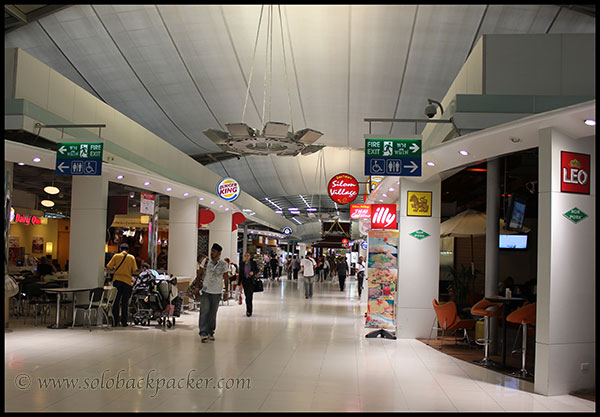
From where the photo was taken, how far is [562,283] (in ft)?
19.7

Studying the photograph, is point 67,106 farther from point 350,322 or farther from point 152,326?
point 350,322

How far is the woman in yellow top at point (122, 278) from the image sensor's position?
33.9 feet

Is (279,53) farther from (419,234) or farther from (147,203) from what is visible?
(419,234)

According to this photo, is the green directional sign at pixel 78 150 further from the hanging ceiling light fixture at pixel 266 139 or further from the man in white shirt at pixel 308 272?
the man in white shirt at pixel 308 272

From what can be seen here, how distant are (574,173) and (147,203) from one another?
957cm

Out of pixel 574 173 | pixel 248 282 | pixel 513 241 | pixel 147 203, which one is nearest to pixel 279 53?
pixel 147 203

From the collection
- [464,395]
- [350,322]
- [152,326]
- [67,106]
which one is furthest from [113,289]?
[464,395]

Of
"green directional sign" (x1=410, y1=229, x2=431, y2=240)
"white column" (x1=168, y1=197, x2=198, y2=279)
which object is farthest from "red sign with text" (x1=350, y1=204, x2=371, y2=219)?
"green directional sign" (x1=410, y1=229, x2=431, y2=240)

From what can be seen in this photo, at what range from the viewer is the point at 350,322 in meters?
12.3

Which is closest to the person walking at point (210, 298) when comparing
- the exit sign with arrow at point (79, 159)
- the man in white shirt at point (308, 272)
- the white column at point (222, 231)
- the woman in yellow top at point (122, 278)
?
the woman in yellow top at point (122, 278)

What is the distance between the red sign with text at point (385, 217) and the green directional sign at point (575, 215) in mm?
5113

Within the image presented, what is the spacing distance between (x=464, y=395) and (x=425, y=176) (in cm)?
489

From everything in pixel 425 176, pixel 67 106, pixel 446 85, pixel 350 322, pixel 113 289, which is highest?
pixel 446 85

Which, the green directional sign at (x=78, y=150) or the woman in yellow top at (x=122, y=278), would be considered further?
the woman in yellow top at (x=122, y=278)
